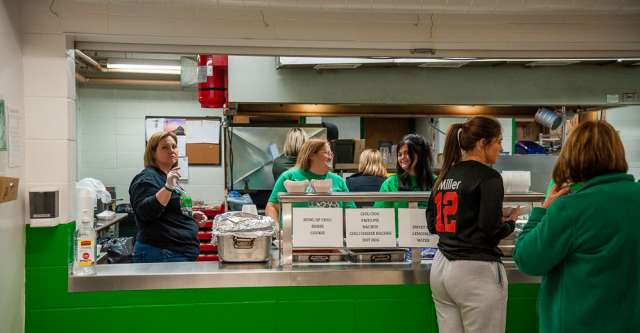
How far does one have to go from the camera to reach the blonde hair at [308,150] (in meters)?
3.48

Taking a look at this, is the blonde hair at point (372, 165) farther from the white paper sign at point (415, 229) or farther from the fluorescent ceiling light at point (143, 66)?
the fluorescent ceiling light at point (143, 66)

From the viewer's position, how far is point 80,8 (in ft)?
8.57

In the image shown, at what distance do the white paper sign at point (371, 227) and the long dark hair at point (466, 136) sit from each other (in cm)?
44

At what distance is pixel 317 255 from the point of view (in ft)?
9.14

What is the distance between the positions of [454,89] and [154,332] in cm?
308

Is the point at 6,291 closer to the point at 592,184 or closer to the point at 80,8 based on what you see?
the point at 80,8

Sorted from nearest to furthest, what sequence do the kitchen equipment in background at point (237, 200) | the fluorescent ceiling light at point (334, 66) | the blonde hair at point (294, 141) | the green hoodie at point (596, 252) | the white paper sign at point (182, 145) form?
the green hoodie at point (596, 252) < the fluorescent ceiling light at point (334, 66) < the kitchen equipment in background at point (237, 200) < the blonde hair at point (294, 141) < the white paper sign at point (182, 145)

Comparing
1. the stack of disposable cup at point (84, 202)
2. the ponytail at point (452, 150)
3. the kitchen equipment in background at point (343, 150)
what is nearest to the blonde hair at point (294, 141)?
the kitchen equipment in background at point (343, 150)

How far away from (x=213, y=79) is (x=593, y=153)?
10.5ft

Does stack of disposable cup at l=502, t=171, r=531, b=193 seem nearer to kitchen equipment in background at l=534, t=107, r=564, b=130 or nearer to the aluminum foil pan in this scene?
the aluminum foil pan

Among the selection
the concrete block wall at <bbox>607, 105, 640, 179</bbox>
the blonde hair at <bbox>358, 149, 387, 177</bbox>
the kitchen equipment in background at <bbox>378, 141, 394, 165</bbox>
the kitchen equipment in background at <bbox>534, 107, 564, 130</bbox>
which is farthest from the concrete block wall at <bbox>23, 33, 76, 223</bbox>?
the concrete block wall at <bbox>607, 105, 640, 179</bbox>

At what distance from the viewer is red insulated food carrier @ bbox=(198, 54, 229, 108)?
4.23 meters

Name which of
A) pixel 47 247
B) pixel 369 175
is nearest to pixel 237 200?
pixel 369 175

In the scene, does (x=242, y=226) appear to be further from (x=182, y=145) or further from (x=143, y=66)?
(x=182, y=145)
